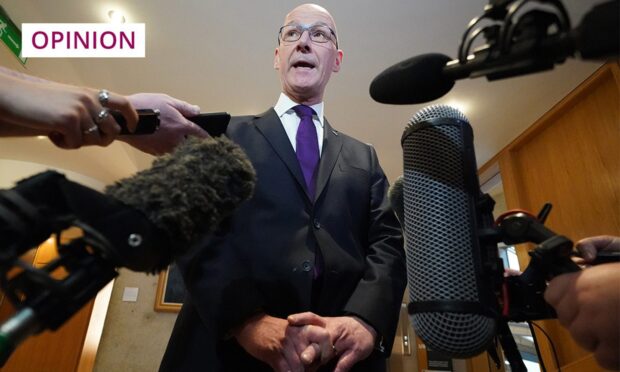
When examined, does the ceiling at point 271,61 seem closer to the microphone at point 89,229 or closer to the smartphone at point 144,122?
the smartphone at point 144,122

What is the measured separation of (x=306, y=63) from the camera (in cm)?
97

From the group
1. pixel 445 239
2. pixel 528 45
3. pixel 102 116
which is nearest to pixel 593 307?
pixel 445 239

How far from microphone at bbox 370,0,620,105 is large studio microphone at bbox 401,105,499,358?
8 centimetres

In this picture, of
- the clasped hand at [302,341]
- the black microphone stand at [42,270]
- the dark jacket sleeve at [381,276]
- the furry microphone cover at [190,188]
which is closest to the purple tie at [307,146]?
the dark jacket sleeve at [381,276]

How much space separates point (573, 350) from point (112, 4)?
296 cm

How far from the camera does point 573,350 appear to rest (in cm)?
183

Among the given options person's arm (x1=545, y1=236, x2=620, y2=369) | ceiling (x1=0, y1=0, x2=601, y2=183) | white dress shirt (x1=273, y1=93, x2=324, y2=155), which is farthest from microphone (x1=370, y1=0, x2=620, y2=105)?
ceiling (x1=0, y1=0, x2=601, y2=183)

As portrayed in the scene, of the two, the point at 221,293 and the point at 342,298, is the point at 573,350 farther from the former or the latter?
the point at 221,293

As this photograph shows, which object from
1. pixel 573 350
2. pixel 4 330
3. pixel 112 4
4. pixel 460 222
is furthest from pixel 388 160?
pixel 4 330

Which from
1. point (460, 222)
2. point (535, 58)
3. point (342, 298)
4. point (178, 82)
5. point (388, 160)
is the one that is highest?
point (178, 82)

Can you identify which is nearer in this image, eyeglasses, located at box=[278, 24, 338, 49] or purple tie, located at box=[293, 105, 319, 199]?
purple tie, located at box=[293, 105, 319, 199]

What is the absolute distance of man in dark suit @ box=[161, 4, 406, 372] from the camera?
0.56 m

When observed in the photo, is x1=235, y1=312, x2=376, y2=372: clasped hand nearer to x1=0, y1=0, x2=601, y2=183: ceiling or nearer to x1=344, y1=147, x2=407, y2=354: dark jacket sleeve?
x1=344, y1=147, x2=407, y2=354: dark jacket sleeve

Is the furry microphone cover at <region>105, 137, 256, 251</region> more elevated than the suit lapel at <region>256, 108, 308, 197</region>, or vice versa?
the suit lapel at <region>256, 108, 308, 197</region>
